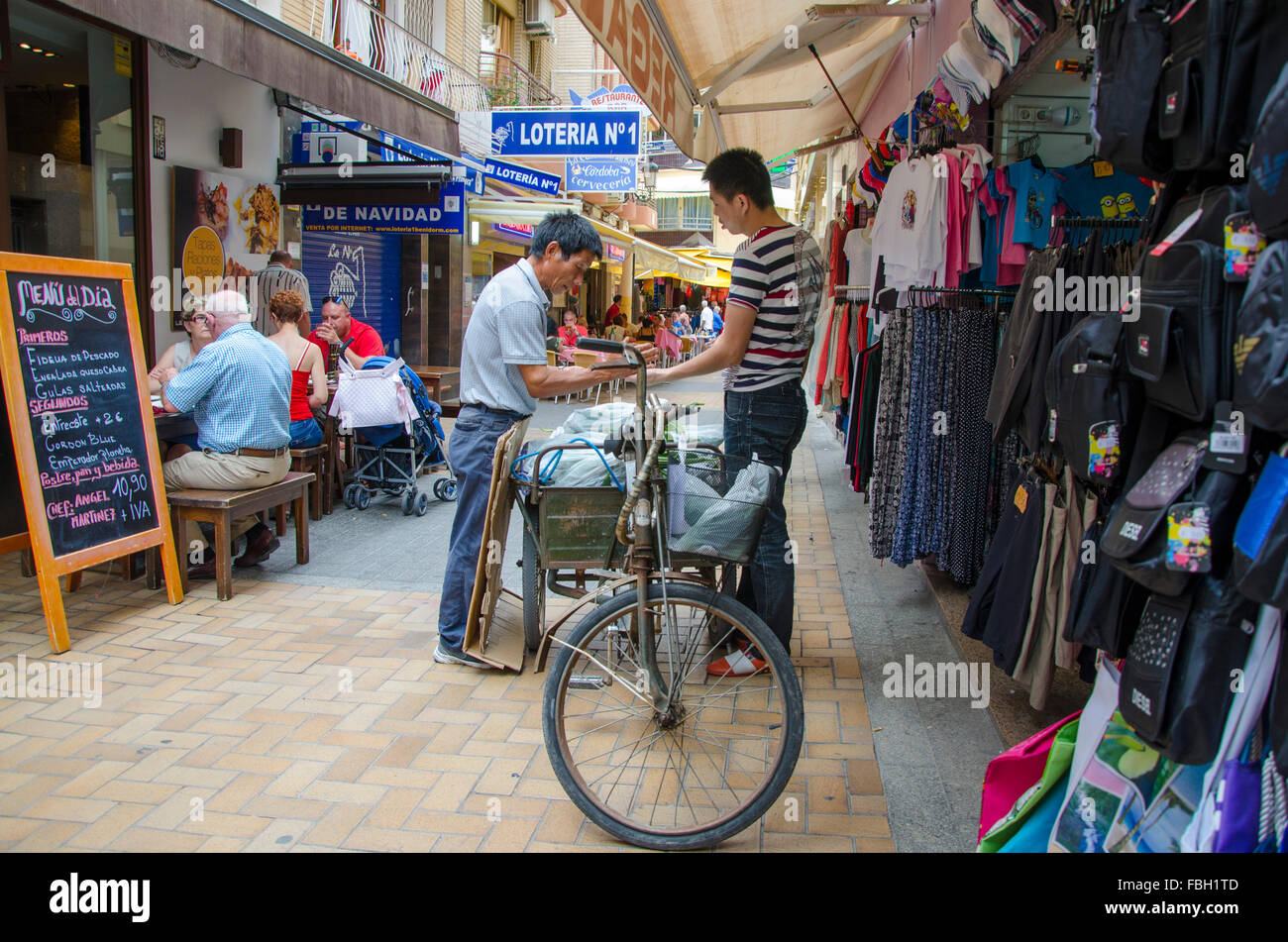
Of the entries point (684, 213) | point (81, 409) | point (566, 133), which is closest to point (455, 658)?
point (81, 409)

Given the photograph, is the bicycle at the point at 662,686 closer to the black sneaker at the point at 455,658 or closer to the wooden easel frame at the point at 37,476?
the black sneaker at the point at 455,658

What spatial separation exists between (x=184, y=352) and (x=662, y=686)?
5.28 m

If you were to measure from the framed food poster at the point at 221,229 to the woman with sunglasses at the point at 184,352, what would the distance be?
1513mm

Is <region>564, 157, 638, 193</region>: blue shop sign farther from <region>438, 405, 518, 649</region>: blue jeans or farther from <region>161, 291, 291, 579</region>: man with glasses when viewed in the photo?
<region>438, 405, 518, 649</region>: blue jeans

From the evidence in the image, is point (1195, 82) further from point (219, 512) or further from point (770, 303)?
point (219, 512)

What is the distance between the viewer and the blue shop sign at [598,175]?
14227 millimetres

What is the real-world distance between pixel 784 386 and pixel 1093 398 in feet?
6.72

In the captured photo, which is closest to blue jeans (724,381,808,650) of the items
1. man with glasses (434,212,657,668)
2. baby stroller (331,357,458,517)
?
man with glasses (434,212,657,668)

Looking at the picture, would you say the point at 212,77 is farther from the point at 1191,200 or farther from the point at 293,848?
the point at 1191,200

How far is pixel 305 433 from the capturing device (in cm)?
710

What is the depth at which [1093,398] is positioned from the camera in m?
2.35

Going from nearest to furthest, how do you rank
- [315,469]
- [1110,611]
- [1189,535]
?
[1189,535] < [1110,611] < [315,469]

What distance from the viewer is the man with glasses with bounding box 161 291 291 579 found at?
5434 millimetres

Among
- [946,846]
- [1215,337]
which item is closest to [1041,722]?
[946,846]
